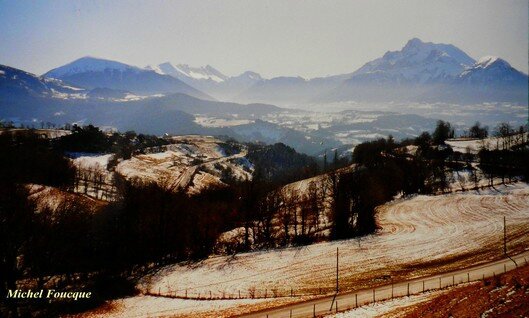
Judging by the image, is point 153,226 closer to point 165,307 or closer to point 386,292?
point 165,307

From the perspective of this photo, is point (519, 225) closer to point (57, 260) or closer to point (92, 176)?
point (57, 260)

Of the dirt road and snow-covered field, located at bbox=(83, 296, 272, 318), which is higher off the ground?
the dirt road

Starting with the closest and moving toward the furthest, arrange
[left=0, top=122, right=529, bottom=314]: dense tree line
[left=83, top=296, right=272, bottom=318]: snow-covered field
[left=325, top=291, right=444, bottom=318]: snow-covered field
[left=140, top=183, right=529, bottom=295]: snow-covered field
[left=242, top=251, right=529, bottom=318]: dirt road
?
1. [left=325, top=291, right=444, bottom=318]: snow-covered field
2. [left=242, top=251, right=529, bottom=318]: dirt road
3. [left=83, top=296, right=272, bottom=318]: snow-covered field
4. [left=0, top=122, right=529, bottom=314]: dense tree line
5. [left=140, top=183, right=529, bottom=295]: snow-covered field

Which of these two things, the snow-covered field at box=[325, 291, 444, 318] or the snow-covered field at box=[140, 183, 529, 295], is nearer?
the snow-covered field at box=[325, 291, 444, 318]

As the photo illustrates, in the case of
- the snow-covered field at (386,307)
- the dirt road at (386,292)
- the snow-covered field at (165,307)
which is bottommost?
the snow-covered field at (165,307)

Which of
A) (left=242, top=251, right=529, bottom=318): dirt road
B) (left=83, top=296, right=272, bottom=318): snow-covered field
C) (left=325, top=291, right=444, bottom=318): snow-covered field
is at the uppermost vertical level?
(left=325, top=291, right=444, bottom=318): snow-covered field

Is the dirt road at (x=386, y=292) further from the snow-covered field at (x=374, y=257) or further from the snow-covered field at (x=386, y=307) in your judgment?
the snow-covered field at (x=374, y=257)

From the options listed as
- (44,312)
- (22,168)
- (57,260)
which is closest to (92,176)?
(22,168)

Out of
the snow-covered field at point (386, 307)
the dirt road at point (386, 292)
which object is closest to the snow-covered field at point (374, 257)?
the dirt road at point (386, 292)

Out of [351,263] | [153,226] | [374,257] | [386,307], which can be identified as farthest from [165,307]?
[374,257]

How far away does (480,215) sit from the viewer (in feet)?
303

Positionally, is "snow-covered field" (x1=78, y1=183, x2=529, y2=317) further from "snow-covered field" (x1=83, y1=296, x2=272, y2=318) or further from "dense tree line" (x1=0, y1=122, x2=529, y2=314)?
"dense tree line" (x1=0, y1=122, x2=529, y2=314)

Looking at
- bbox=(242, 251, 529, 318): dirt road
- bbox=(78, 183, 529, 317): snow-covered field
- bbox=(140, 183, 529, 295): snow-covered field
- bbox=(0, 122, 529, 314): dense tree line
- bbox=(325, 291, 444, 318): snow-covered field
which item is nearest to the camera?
bbox=(325, 291, 444, 318): snow-covered field

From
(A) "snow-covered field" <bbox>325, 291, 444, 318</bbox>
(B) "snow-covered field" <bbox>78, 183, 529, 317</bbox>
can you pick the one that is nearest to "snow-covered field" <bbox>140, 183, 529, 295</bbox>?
(B) "snow-covered field" <bbox>78, 183, 529, 317</bbox>
